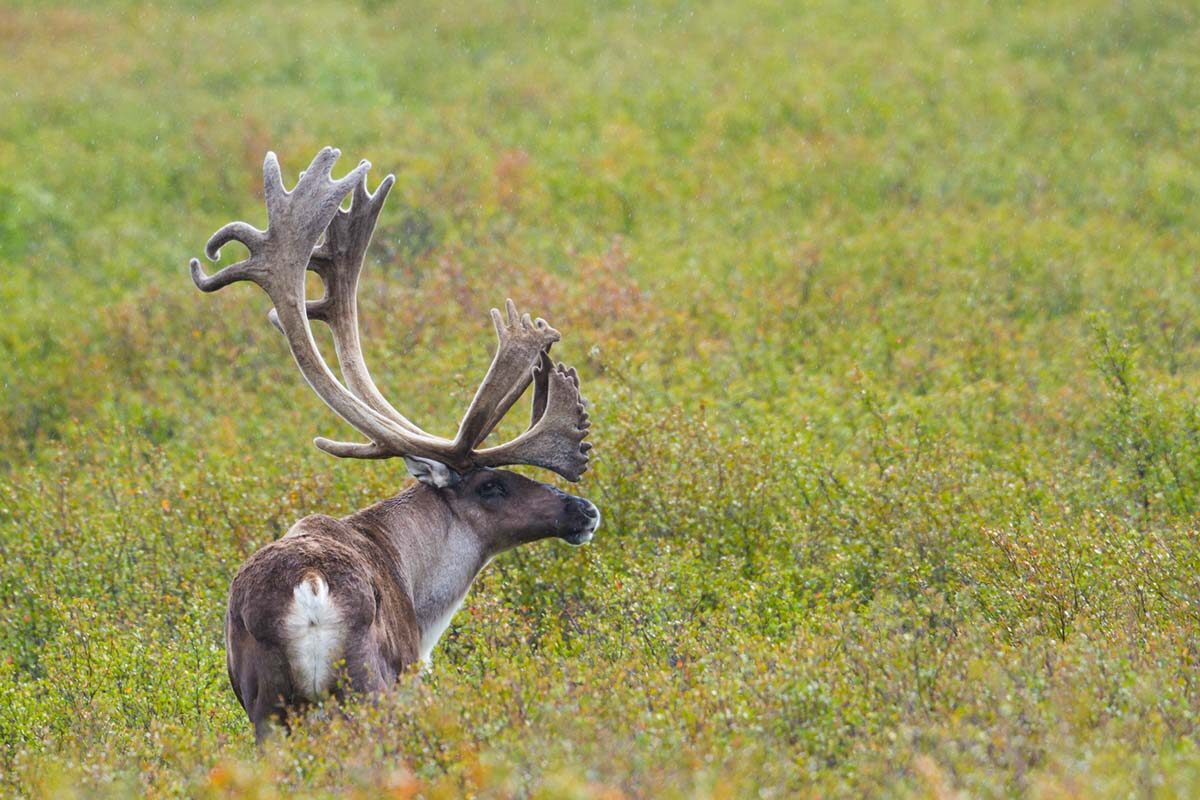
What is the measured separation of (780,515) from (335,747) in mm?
4817

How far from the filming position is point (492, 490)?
7371 millimetres

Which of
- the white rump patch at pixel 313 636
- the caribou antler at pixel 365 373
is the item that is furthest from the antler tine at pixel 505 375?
the white rump patch at pixel 313 636

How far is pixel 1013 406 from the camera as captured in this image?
11.6 meters

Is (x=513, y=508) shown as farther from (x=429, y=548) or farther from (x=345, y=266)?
(x=345, y=266)

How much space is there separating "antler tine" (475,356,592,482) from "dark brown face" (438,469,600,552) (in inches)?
3.9

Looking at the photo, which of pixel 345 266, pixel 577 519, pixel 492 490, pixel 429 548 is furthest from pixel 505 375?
pixel 345 266

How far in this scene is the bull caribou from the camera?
6.57 m

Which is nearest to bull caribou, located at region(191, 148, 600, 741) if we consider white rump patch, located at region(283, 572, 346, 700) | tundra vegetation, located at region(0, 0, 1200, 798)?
white rump patch, located at region(283, 572, 346, 700)

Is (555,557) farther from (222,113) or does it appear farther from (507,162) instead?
(222,113)

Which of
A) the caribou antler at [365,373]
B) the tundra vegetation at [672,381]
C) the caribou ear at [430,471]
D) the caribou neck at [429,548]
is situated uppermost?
the caribou antler at [365,373]

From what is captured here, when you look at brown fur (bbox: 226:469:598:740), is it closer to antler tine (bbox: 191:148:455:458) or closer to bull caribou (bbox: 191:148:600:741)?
bull caribou (bbox: 191:148:600:741)

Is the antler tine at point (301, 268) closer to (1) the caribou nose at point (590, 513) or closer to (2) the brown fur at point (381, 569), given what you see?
(2) the brown fur at point (381, 569)

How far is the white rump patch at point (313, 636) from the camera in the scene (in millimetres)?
5707

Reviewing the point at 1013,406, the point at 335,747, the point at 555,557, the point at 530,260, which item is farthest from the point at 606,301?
the point at 335,747
